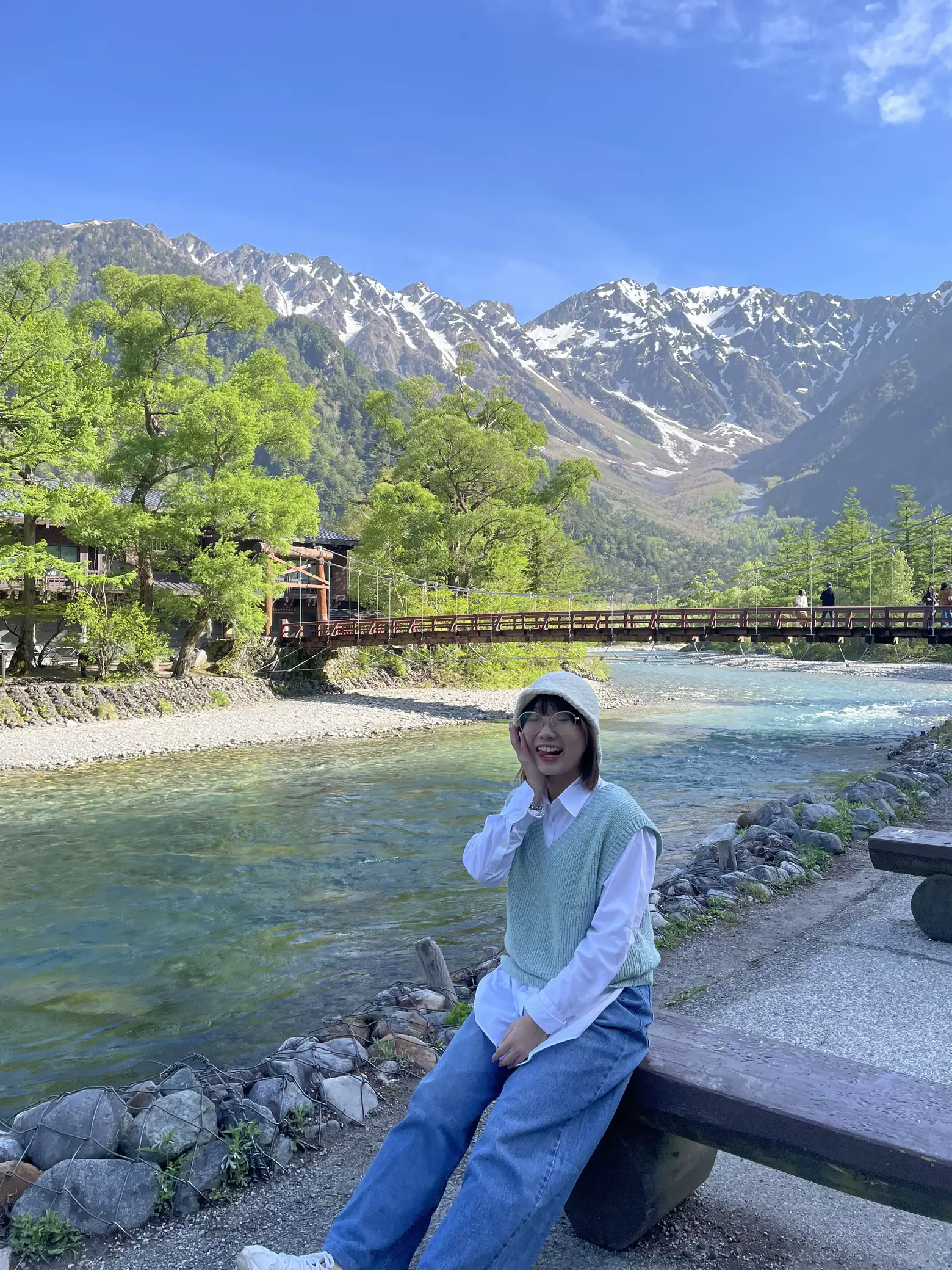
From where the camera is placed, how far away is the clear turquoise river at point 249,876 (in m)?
4.56

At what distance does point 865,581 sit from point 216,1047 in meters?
41.9

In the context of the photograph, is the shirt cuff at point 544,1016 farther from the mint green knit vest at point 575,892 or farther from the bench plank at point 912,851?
the bench plank at point 912,851

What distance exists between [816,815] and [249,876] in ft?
15.5

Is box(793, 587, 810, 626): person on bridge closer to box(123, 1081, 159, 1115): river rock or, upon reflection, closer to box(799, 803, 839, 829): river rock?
box(799, 803, 839, 829): river rock

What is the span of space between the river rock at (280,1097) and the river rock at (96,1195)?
0.45 meters

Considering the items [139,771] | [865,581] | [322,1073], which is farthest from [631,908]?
[865,581]

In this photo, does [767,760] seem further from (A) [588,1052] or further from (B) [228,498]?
(A) [588,1052]

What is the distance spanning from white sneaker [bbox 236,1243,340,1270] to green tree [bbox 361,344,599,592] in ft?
76.6

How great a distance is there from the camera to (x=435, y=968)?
3.99 m

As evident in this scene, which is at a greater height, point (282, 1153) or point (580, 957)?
point (580, 957)

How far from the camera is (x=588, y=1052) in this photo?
73.9 inches

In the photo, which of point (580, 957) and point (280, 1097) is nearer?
point (580, 957)

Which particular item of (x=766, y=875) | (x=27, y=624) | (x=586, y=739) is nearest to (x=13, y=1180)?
(x=586, y=739)

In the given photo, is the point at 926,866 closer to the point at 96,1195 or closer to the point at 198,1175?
the point at 198,1175
